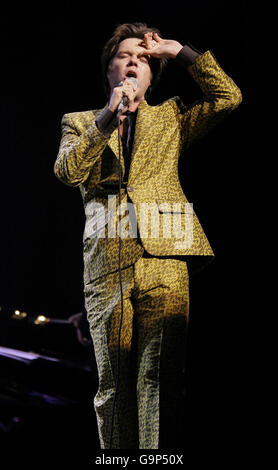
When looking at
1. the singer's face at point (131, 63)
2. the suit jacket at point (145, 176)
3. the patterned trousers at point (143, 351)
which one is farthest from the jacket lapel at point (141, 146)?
the patterned trousers at point (143, 351)

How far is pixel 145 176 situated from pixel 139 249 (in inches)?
9.5

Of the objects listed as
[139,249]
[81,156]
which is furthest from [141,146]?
[139,249]

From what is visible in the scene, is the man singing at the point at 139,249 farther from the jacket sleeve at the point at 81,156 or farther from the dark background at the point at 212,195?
the dark background at the point at 212,195

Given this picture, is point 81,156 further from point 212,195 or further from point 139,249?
point 212,195

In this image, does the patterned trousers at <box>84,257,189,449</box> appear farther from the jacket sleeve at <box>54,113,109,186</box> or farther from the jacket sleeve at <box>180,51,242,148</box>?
the jacket sleeve at <box>180,51,242,148</box>

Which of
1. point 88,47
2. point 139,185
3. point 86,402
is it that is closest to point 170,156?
point 139,185

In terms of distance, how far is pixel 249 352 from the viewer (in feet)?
5.91

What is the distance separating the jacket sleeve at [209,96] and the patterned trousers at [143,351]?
480mm

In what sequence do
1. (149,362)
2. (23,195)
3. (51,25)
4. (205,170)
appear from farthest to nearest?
(23,195) → (51,25) → (205,170) → (149,362)

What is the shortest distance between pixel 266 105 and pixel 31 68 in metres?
1.62

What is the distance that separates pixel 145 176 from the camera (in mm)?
1422

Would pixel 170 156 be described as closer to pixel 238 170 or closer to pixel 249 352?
pixel 238 170

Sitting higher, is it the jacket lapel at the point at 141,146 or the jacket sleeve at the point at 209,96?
the jacket sleeve at the point at 209,96

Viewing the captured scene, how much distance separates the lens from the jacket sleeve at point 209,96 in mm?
1414
